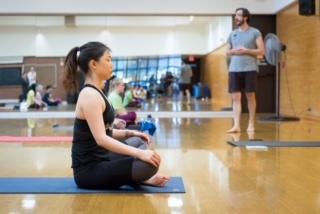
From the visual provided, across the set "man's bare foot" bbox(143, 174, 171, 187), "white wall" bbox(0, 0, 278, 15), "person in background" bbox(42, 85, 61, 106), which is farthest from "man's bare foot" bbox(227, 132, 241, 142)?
"person in background" bbox(42, 85, 61, 106)

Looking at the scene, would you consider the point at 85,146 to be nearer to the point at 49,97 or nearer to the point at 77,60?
the point at 77,60

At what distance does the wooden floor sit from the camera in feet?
6.82

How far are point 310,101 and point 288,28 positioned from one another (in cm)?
189

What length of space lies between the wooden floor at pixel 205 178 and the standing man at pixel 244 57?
2.80ft

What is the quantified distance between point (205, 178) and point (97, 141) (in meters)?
0.77

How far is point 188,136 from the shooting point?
17.2 ft

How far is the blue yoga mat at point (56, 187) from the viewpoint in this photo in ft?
7.84

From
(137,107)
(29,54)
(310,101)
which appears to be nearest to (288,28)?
(310,101)

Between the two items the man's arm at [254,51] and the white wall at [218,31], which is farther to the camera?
the white wall at [218,31]

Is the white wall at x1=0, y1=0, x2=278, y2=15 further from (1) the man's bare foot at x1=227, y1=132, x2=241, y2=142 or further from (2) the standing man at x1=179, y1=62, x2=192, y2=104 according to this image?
(1) the man's bare foot at x1=227, y1=132, x2=241, y2=142

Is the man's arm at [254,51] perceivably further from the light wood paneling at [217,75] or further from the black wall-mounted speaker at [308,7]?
the light wood paneling at [217,75]

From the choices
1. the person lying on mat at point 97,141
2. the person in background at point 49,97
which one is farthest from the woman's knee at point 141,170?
the person in background at point 49,97

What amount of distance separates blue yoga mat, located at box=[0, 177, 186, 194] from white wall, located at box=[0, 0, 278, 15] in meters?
7.70

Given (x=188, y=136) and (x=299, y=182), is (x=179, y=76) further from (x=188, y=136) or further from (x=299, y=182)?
(x=299, y=182)
